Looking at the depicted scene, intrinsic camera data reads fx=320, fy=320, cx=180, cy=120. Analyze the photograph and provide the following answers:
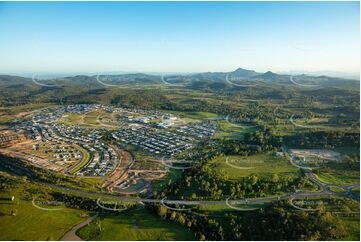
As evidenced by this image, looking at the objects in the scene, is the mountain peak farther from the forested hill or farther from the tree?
the tree

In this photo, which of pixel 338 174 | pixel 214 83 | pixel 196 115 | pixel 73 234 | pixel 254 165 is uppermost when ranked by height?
pixel 214 83

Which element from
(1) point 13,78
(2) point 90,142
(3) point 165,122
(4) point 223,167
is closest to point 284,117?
(3) point 165,122

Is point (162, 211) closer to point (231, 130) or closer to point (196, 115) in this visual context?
point (231, 130)

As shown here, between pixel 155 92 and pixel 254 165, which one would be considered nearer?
pixel 254 165

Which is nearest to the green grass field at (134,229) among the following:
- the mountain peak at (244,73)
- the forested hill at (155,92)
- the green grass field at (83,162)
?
the green grass field at (83,162)

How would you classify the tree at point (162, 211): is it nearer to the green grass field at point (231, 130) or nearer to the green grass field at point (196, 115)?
the green grass field at point (231, 130)

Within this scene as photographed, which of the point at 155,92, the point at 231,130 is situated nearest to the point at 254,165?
the point at 231,130
